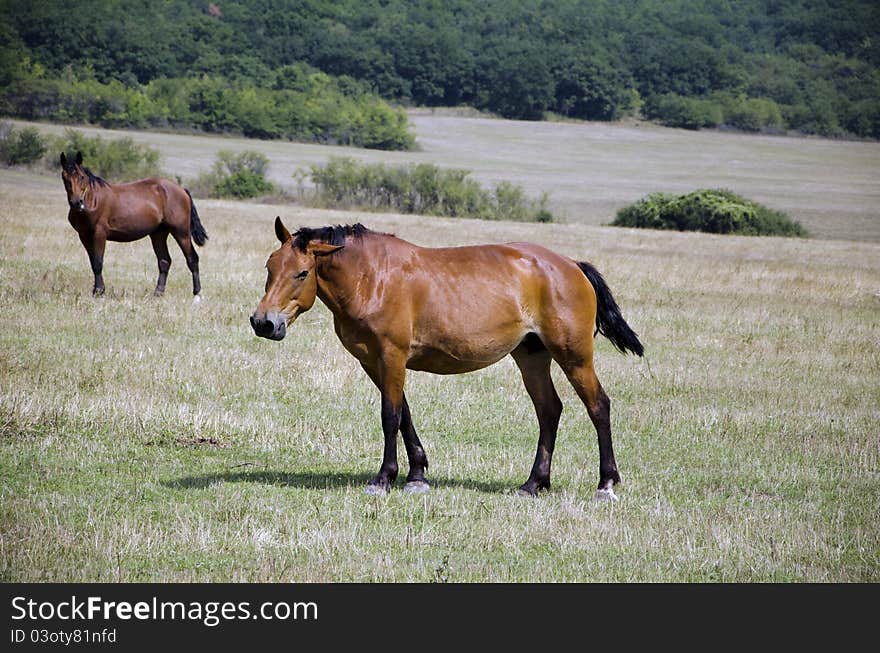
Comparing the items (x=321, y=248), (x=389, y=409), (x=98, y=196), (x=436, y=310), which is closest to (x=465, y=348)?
(x=436, y=310)

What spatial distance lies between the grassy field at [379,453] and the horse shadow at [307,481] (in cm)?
4

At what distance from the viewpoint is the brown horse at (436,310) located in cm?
852

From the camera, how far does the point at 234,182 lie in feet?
184

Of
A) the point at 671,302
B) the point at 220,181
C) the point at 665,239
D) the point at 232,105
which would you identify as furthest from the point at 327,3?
the point at 671,302

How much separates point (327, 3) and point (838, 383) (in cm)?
13845

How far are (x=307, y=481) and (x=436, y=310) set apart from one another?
1.75m

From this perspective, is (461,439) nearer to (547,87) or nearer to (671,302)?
(671,302)

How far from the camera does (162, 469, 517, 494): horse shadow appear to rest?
29.1ft

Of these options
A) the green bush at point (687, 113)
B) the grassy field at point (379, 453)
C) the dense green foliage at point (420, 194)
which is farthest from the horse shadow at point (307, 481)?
the green bush at point (687, 113)

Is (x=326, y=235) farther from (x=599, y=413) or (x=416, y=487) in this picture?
(x=599, y=413)

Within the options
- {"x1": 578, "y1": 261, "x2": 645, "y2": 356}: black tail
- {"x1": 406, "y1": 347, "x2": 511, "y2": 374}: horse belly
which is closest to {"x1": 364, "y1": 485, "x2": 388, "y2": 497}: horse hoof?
{"x1": 406, "y1": 347, "x2": 511, "y2": 374}: horse belly

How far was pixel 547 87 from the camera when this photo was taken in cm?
11300

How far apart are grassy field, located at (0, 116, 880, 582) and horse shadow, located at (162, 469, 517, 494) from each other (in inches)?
1.4

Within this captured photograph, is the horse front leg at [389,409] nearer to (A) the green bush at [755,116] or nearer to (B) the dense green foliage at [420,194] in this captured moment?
(B) the dense green foliage at [420,194]
